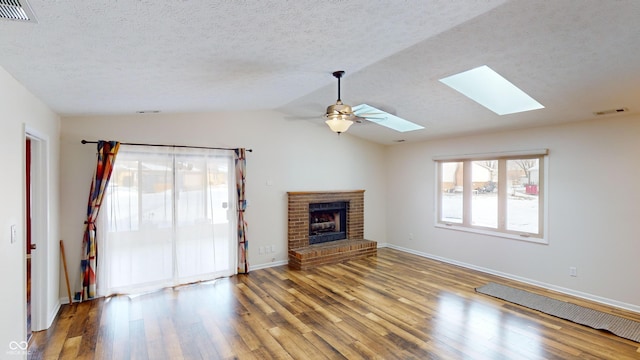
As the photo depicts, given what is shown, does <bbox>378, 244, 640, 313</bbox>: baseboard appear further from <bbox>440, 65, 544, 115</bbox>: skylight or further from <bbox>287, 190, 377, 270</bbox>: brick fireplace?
<bbox>440, 65, 544, 115</bbox>: skylight

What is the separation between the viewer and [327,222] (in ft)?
21.1

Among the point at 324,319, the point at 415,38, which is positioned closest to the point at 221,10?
the point at 415,38

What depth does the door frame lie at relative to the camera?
3.15m

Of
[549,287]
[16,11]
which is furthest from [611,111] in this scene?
[16,11]

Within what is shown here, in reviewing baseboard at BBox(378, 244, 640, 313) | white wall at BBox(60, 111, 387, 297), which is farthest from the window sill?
white wall at BBox(60, 111, 387, 297)

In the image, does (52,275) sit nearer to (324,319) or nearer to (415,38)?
(324,319)

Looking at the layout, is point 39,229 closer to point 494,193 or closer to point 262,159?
point 262,159

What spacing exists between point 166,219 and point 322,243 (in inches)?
114

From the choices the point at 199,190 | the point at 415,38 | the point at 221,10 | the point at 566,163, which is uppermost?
the point at 415,38

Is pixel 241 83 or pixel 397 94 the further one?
pixel 397 94

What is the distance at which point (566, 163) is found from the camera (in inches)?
169

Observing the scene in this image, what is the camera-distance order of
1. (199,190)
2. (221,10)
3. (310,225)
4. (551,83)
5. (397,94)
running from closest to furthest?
1. (221,10)
2. (551,83)
3. (397,94)
4. (199,190)
5. (310,225)

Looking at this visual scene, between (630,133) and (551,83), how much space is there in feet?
5.14

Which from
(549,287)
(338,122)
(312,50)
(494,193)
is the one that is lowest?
(549,287)
